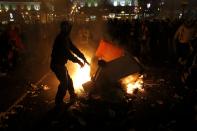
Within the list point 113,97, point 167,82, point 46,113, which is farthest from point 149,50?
point 46,113

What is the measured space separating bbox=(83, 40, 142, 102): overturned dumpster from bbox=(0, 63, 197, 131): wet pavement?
0.35 m

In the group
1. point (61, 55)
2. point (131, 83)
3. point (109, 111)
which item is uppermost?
point (61, 55)

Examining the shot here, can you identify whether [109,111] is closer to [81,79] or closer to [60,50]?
[60,50]

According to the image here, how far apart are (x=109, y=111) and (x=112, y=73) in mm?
1696

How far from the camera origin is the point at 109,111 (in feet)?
29.9

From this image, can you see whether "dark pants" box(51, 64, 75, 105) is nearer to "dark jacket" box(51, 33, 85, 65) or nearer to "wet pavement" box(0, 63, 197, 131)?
"dark jacket" box(51, 33, 85, 65)

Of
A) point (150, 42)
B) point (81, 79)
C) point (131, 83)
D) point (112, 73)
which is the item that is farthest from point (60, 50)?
→ point (150, 42)

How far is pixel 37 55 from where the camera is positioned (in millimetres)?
23375

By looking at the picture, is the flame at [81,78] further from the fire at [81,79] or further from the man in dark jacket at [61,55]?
the man in dark jacket at [61,55]

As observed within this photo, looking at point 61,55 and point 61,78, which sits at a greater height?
point 61,55

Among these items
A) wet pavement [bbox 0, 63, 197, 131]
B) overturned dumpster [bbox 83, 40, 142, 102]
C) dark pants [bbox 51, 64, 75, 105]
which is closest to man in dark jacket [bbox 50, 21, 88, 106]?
dark pants [bbox 51, 64, 75, 105]

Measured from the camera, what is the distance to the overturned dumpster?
10.5m

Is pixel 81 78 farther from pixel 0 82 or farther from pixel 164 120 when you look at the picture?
pixel 164 120

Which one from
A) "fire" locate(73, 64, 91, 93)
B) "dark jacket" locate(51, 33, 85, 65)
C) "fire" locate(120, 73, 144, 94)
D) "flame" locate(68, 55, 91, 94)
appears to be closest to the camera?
"dark jacket" locate(51, 33, 85, 65)
